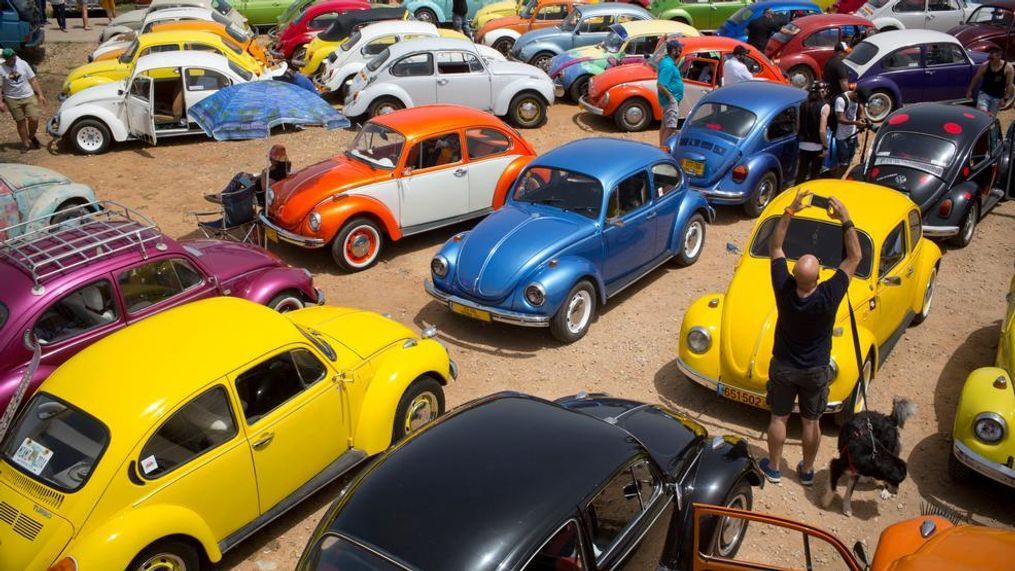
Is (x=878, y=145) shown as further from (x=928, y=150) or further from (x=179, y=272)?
(x=179, y=272)

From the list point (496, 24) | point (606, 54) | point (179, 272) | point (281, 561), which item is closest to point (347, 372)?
point (281, 561)

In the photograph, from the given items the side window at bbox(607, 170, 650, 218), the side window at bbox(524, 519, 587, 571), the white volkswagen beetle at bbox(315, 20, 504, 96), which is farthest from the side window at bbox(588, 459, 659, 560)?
the white volkswagen beetle at bbox(315, 20, 504, 96)

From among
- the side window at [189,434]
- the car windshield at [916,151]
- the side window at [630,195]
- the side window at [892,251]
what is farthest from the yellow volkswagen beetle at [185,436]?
the car windshield at [916,151]

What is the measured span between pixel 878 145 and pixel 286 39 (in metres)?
14.4

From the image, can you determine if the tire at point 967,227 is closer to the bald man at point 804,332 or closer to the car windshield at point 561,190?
the car windshield at point 561,190

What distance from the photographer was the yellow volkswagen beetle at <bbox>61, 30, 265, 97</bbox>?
16.0m

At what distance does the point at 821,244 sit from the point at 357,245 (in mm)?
5420

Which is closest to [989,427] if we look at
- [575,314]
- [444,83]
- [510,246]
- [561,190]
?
[575,314]

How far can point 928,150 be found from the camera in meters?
10.8

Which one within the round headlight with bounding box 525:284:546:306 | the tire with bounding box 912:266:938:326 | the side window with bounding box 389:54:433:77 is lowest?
the tire with bounding box 912:266:938:326

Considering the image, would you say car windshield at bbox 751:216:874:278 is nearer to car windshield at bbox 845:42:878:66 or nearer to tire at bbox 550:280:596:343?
tire at bbox 550:280:596:343

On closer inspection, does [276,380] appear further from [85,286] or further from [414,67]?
[414,67]

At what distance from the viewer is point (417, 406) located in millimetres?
6801

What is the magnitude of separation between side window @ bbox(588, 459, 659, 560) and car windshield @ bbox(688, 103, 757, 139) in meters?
7.82
